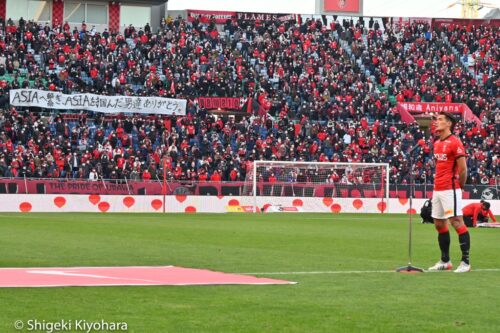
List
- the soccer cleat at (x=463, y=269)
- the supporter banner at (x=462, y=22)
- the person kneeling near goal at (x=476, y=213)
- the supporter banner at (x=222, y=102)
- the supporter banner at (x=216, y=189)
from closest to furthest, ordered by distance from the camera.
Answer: the soccer cleat at (x=463, y=269) → the person kneeling near goal at (x=476, y=213) → the supporter banner at (x=216, y=189) → the supporter banner at (x=222, y=102) → the supporter banner at (x=462, y=22)

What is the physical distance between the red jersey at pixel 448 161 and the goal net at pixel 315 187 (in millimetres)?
30066

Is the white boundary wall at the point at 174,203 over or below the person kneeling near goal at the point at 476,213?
below

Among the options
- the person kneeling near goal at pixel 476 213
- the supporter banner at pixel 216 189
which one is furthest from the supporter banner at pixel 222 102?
the person kneeling near goal at pixel 476 213

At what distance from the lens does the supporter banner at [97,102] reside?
162ft

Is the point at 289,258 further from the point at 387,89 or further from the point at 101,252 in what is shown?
the point at 387,89

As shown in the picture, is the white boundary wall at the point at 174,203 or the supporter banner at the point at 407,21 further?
the supporter banner at the point at 407,21

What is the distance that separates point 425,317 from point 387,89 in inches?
2044

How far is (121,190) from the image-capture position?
42.8 meters

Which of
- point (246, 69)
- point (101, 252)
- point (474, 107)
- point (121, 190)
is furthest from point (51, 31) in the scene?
point (101, 252)

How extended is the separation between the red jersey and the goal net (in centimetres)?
3007

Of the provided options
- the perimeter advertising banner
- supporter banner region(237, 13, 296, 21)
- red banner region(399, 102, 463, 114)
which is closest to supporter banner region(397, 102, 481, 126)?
red banner region(399, 102, 463, 114)

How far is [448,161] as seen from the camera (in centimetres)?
1390

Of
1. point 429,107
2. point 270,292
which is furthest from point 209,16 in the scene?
point 270,292

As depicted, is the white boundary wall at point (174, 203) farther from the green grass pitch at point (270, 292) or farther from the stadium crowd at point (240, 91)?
the green grass pitch at point (270, 292)
